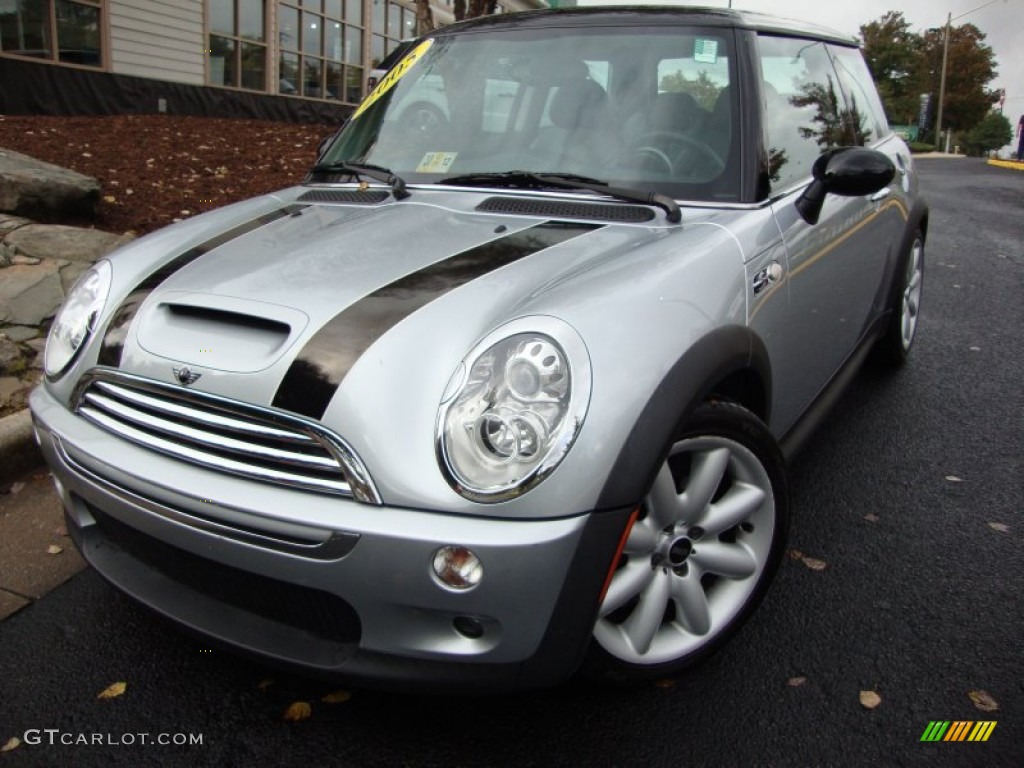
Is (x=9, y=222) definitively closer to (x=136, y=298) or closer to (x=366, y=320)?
(x=136, y=298)

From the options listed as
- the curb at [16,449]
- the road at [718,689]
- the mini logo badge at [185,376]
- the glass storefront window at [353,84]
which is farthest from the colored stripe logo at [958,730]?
the glass storefront window at [353,84]

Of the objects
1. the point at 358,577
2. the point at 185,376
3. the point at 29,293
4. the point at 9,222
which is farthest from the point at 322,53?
the point at 358,577

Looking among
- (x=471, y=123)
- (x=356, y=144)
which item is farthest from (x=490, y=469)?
(x=356, y=144)

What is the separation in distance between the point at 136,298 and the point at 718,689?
1818mm

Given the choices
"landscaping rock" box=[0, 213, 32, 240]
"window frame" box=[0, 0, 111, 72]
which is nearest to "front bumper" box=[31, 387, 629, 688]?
"landscaping rock" box=[0, 213, 32, 240]

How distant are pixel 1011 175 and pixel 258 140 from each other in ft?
57.9

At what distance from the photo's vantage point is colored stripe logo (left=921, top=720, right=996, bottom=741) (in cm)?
205

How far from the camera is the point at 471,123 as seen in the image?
306 cm

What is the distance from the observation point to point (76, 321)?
239 centimetres

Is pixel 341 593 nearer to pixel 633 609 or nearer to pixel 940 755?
pixel 633 609

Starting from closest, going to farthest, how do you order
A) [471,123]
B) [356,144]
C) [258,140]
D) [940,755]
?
[940,755] → [471,123] → [356,144] → [258,140]

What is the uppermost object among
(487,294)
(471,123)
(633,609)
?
(471,123)

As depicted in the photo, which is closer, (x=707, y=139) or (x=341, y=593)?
(x=341, y=593)
